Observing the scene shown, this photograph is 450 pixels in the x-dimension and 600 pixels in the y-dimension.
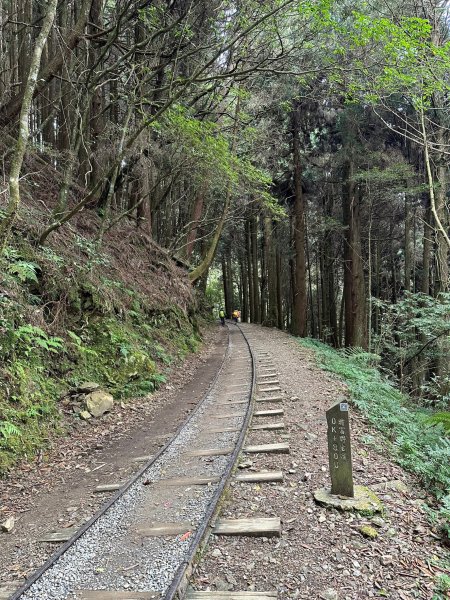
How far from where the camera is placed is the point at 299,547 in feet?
11.0

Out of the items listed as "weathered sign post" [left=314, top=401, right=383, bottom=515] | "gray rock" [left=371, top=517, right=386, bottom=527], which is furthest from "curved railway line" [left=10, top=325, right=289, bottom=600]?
"gray rock" [left=371, top=517, right=386, bottom=527]

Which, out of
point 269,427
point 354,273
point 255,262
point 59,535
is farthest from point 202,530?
point 255,262

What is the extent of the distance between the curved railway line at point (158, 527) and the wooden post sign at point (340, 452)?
707 millimetres

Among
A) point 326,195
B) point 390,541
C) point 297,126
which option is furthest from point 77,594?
point 326,195

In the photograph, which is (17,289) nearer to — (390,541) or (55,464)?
(55,464)

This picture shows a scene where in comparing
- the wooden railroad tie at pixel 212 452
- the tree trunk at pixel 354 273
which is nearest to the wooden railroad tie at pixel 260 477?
the wooden railroad tie at pixel 212 452

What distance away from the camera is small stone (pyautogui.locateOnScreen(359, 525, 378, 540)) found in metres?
3.49

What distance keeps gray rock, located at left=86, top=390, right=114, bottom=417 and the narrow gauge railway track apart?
167 centimetres

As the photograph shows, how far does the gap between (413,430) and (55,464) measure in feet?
18.5

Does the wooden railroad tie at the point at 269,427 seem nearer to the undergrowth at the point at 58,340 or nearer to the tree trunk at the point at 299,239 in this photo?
the undergrowth at the point at 58,340

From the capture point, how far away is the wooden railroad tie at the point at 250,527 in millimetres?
3490

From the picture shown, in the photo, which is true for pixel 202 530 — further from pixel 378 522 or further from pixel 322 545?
pixel 378 522

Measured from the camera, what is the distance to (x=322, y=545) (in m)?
3.39

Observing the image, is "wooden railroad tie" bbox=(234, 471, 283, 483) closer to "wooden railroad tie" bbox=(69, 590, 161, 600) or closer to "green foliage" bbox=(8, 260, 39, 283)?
"wooden railroad tie" bbox=(69, 590, 161, 600)
